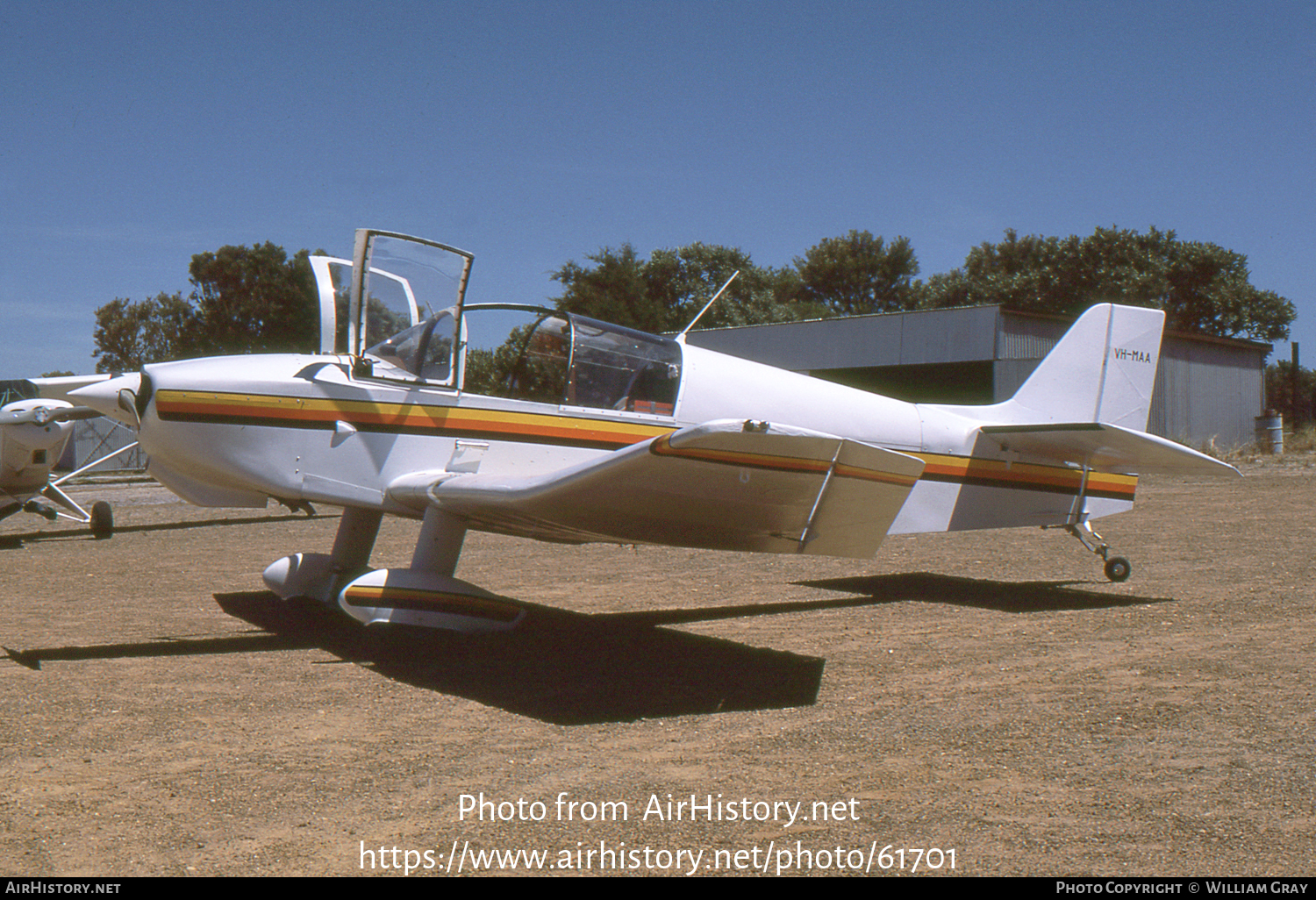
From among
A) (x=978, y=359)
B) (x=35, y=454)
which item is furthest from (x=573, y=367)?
(x=978, y=359)

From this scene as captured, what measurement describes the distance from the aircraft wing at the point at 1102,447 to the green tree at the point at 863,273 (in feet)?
168

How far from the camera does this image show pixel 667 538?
5.16m

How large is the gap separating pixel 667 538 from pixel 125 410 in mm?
3373

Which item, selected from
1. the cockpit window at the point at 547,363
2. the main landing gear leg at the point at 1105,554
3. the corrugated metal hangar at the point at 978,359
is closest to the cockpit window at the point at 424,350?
the cockpit window at the point at 547,363

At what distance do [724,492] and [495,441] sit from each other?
6.85 feet

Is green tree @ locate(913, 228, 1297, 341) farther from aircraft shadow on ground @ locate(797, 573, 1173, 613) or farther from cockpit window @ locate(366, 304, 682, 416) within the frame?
cockpit window @ locate(366, 304, 682, 416)

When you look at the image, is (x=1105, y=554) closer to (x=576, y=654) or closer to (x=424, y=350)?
(x=576, y=654)

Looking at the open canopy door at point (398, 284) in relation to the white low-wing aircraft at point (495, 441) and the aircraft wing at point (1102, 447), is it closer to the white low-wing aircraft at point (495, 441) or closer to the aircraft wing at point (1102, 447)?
the white low-wing aircraft at point (495, 441)

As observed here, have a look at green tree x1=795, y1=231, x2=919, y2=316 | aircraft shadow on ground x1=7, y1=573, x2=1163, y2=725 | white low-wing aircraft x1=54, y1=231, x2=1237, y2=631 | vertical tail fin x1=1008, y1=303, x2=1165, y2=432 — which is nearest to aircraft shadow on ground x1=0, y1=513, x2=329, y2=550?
aircraft shadow on ground x1=7, y1=573, x2=1163, y2=725

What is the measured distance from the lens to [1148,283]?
44375 millimetres

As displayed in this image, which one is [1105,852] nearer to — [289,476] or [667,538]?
[667,538]

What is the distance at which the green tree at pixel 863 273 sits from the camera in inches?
2303

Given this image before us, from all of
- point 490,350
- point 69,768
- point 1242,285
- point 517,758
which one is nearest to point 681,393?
point 490,350

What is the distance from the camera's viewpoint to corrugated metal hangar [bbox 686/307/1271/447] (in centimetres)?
2602
